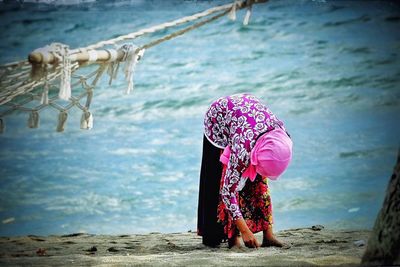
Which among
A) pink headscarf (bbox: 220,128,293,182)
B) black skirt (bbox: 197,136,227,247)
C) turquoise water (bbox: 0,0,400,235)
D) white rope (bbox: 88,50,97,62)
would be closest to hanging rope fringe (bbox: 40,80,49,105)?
white rope (bbox: 88,50,97,62)

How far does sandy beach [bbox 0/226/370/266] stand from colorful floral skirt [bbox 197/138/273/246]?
0.13m

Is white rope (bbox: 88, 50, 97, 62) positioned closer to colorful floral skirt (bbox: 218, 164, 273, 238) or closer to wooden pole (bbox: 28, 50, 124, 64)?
wooden pole (bbox: 28, 50, 124, 64)

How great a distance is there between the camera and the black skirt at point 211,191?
3510 millimetres

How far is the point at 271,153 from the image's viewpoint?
3.14 m

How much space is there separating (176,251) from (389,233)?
4.66 feet

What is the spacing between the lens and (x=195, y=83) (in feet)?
18.4

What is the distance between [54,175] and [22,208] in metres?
→ 0.34

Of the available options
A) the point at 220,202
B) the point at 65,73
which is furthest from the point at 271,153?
the point at 65,73

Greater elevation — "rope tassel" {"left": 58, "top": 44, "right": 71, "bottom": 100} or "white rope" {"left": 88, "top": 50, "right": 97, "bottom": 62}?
"white rope" {"left": 88, "top": 50, "right": 97, "bottom": 62}

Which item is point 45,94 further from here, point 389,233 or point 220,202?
point 389,233

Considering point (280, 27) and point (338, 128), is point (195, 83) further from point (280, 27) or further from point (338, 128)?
point (338, 128)

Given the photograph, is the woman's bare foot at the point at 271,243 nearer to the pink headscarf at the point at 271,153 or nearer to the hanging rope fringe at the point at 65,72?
the pink headscarf at the point at 271,153

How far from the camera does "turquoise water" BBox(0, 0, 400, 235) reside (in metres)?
5.34

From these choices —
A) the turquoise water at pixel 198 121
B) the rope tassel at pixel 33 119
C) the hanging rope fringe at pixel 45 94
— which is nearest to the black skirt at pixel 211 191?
the hanging rope fringe at pixel 45 94
